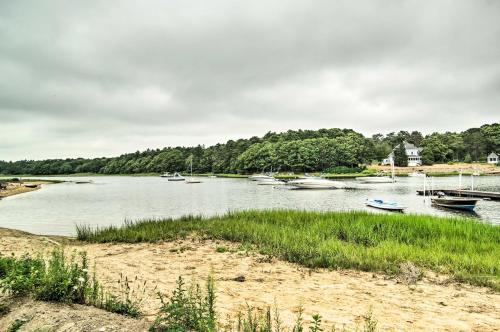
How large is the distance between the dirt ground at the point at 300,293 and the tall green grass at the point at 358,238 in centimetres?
75

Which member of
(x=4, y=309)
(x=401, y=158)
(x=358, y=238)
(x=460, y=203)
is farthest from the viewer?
(x=401, y=158)

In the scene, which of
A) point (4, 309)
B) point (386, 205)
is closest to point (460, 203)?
point (386, 205)

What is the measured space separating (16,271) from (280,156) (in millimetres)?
132864

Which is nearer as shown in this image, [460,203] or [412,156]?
[460,203]

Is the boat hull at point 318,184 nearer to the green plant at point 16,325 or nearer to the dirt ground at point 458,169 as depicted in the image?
the dirt ground at point 458,169

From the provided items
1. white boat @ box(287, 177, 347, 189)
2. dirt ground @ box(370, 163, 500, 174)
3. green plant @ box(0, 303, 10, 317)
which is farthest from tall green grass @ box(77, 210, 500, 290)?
dirt ground @ box(370, 163, 500, 174)

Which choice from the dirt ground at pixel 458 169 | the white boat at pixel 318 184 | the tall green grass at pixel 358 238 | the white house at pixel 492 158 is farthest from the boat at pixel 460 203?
the white house at pixel 492 158

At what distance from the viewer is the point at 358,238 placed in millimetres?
14617

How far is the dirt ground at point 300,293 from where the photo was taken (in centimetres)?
610

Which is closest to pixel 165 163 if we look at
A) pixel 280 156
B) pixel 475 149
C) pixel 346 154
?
pixel 280 156

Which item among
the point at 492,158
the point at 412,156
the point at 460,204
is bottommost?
the point at 460,204

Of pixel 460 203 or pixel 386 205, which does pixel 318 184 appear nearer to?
pixel 386 205

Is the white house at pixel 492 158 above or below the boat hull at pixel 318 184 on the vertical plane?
above

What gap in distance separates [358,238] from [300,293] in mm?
7470
